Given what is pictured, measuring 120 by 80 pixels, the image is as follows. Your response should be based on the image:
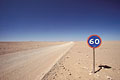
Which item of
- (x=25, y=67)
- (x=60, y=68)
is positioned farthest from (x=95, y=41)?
(x=25, y=67)

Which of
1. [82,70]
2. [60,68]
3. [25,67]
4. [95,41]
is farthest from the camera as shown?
[25,67]

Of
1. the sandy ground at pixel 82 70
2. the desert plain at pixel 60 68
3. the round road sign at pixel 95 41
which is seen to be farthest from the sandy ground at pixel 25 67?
the round road sign at pixel 95 41

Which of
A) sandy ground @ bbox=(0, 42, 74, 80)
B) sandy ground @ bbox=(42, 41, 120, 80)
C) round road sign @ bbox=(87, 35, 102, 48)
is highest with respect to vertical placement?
round road sign @ bbox=(87, 35, 102, 48)

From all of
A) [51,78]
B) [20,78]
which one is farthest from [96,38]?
[20,78]

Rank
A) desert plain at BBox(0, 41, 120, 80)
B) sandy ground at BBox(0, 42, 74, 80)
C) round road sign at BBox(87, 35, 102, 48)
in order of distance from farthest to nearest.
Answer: sandy ground at BBox(0, 42, 74, 80), desert plain at BBox(0, 41, 120, 80), round road sign at BBox(87, 35, 102, 48)

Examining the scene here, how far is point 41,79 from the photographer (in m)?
3.62

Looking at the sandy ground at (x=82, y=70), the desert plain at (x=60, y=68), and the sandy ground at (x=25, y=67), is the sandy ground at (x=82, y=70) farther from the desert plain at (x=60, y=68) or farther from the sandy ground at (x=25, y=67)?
the sandy ground at (x=25, y=67)

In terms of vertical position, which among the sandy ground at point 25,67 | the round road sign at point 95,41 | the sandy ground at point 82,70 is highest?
the round road sign at point 95,41

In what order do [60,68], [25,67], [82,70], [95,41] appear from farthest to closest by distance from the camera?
[25,67], [60,68], [82,70], [95,41]

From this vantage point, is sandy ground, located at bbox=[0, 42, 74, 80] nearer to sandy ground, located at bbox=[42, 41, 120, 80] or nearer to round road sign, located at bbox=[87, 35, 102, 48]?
sandy ground, located at bbox=[42, 41, 120, 80]

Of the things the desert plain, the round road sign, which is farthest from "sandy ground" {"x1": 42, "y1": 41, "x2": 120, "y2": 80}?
the round road sign

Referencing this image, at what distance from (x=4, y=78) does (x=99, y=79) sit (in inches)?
225

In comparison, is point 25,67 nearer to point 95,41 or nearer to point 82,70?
point 82,70

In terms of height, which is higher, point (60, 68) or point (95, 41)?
point (95, 41)
